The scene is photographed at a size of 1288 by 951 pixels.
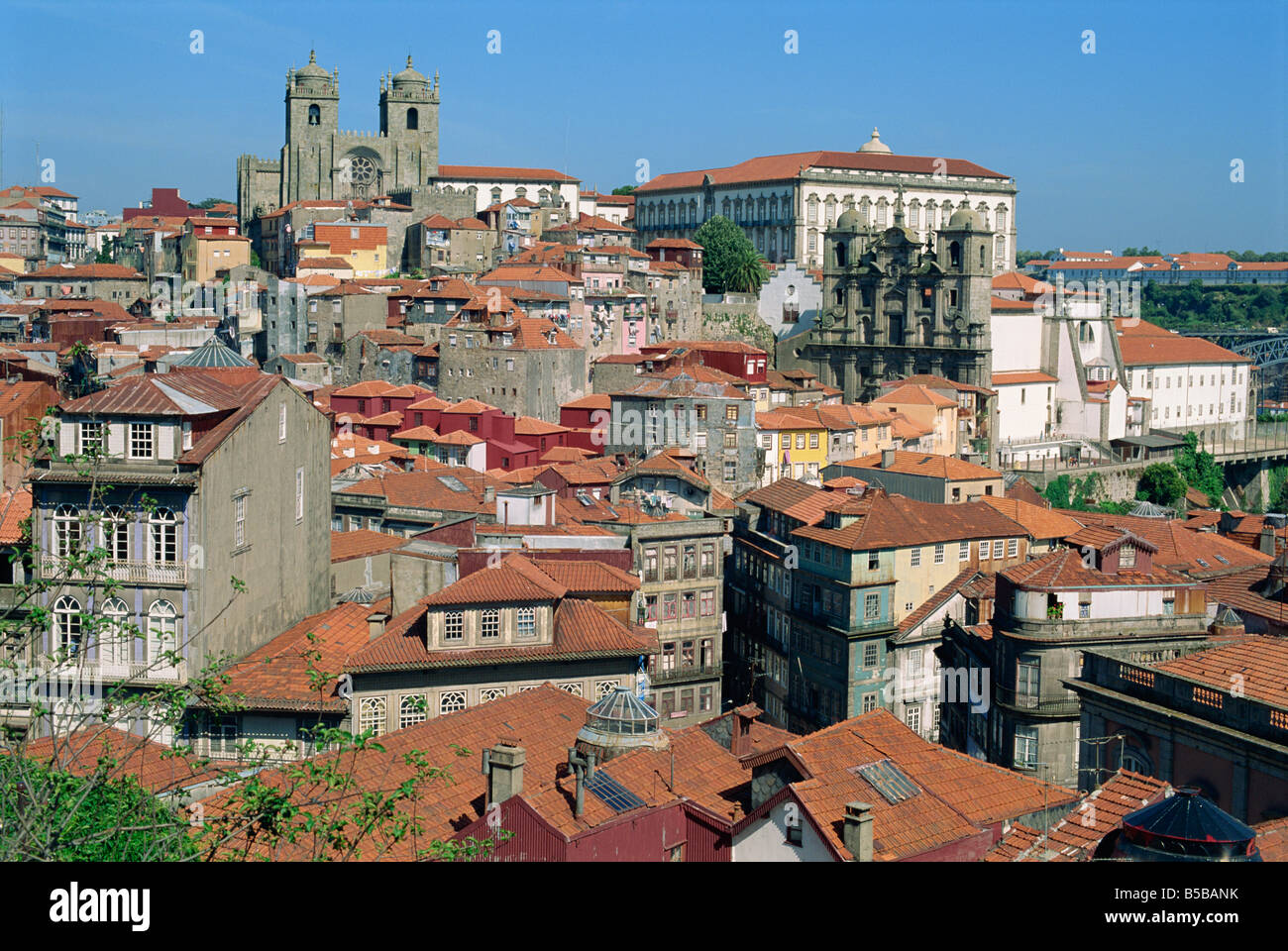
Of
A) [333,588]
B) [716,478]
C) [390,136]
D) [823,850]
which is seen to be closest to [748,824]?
[823,850]

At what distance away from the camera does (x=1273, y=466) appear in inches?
3529

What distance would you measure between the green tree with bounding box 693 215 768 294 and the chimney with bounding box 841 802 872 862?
7342cm

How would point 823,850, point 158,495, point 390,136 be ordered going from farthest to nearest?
point 390,136, point 158,495, point 823,850

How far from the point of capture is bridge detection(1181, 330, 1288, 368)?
383 feet

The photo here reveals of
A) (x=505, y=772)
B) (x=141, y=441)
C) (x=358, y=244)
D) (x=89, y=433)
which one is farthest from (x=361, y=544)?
(x=358, y=244)

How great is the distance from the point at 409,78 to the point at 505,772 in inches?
3523

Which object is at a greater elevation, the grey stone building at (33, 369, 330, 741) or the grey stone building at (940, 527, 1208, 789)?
the grey stone building at (33, 369, 330, 741)

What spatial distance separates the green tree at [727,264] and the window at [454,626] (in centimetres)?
6538

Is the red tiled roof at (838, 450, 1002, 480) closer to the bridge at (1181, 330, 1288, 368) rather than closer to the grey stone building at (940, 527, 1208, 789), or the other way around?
the grey stone building at (940, 527, 1208, 789)

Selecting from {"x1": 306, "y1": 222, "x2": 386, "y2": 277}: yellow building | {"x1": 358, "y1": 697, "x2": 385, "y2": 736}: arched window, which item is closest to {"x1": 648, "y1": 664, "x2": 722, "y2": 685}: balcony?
{"x1": 358, "y1": 697, "x2": 385, "y2": 736}: arched window

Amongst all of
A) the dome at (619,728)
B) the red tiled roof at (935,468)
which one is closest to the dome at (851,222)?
the red tiled roof at (935,468)

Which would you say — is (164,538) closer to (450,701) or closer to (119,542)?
(119,542)
